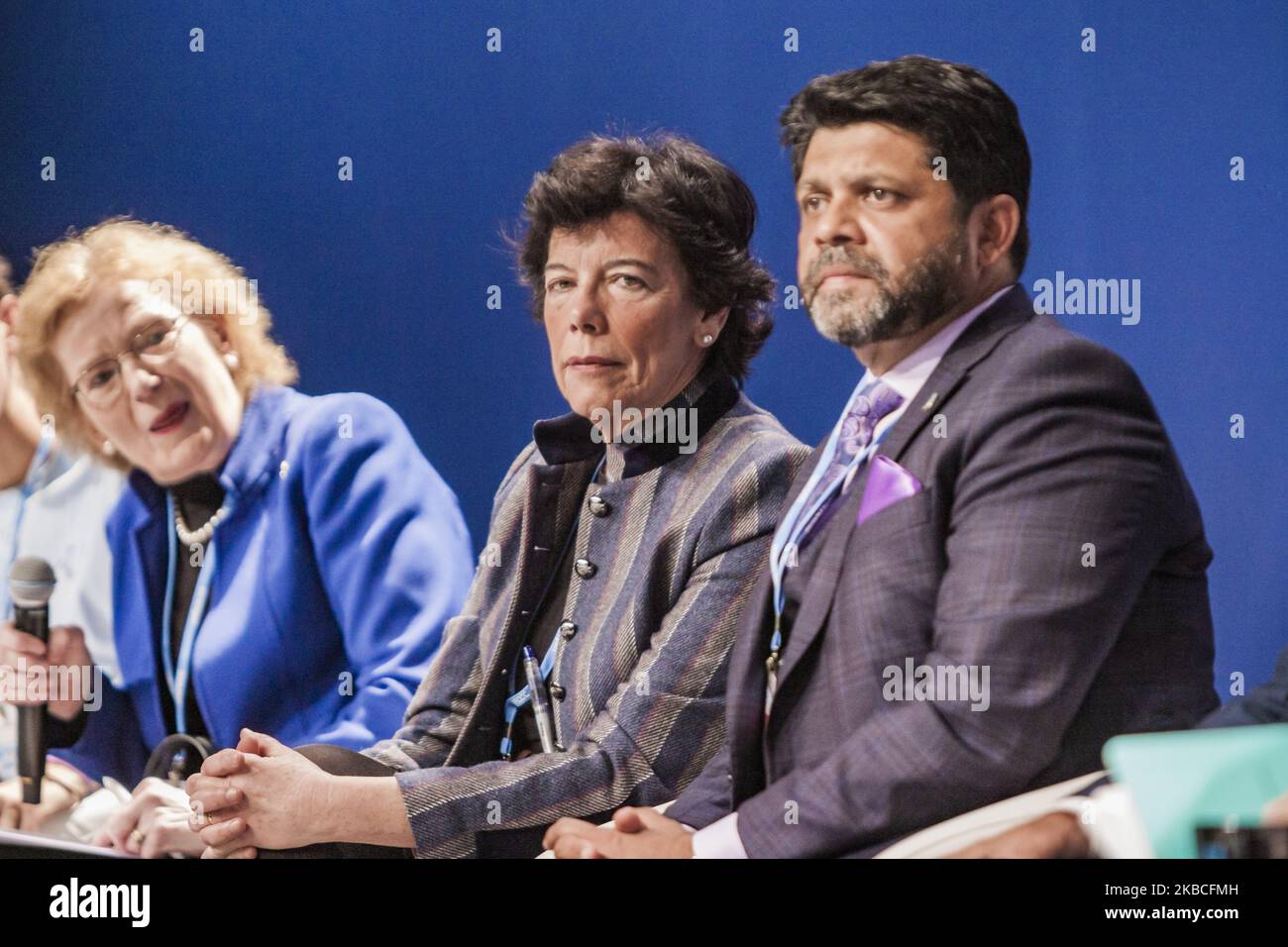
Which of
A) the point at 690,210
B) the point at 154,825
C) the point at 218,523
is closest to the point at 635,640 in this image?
the point at 690,210

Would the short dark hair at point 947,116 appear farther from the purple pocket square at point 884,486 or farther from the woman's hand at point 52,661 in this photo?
the woman's hand at point 52,661

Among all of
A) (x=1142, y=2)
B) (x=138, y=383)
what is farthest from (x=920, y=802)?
(x=138, y=383)

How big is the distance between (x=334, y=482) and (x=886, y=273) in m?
1.50

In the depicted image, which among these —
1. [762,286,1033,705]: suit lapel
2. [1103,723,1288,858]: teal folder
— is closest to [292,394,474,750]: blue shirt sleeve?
[762,286,1033,705]: suit lapel

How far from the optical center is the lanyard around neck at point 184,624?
155 inches

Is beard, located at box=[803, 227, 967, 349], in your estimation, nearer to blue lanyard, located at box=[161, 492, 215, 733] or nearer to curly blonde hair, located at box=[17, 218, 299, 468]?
curly blonde hair, located at box=[17, 218, 299, 468]

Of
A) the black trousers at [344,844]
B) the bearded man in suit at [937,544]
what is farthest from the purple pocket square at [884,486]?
the black trousers at [344,844]

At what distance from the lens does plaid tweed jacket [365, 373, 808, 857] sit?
3488 mm

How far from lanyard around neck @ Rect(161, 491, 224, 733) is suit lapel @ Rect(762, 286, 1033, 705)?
61.9 inches

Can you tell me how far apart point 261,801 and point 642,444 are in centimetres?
123

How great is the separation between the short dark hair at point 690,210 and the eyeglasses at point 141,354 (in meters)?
Result: 1.00

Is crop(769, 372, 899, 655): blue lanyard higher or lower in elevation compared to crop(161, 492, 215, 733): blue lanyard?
higher

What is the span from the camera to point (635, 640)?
3.52 m
